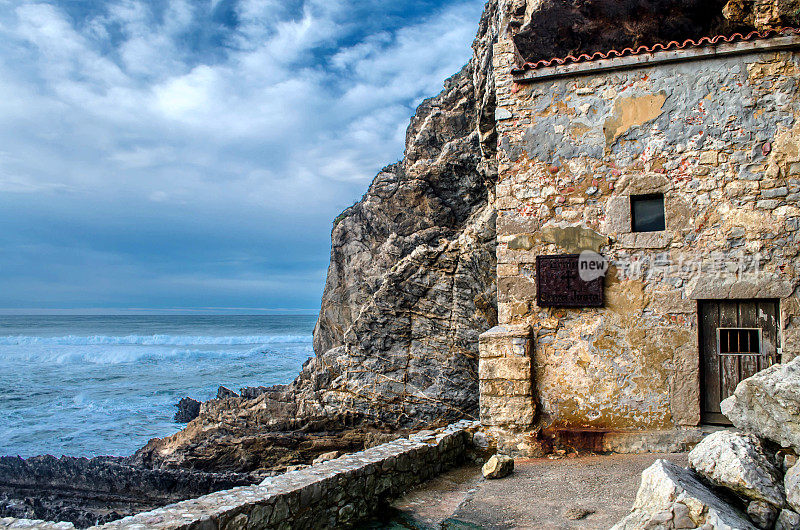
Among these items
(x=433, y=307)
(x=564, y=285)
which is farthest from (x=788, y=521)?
(x=433, y=307)

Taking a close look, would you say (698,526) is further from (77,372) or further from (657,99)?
(77,372)

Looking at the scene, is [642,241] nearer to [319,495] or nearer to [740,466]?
[740,466]

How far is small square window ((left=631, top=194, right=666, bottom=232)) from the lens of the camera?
23.4 ft

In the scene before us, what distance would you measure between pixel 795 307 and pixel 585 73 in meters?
4.20

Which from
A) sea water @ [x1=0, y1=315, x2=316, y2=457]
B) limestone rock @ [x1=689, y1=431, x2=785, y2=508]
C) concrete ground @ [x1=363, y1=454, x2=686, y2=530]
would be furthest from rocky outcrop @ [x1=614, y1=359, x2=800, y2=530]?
A: sea water @ [x1=0, y1=315, x2=316, y2=457]

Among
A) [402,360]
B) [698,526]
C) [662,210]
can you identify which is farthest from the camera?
[402,360]

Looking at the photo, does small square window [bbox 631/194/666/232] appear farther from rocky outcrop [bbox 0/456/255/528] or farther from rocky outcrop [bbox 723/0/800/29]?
rocky outcrop [bbox 0/456/255/528]

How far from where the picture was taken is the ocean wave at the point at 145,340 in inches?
2547

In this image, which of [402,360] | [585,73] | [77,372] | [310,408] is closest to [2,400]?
[77,372]

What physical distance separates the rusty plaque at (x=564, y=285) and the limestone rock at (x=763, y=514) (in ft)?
12.7

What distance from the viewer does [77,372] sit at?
1537 inches

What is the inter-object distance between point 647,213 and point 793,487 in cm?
447

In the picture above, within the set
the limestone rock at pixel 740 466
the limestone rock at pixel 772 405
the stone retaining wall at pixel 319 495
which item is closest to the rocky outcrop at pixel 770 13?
the limestone rock at pixel 772 405

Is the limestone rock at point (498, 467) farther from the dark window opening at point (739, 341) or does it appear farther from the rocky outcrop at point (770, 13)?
the rocky outcrop at point (770, 13)
